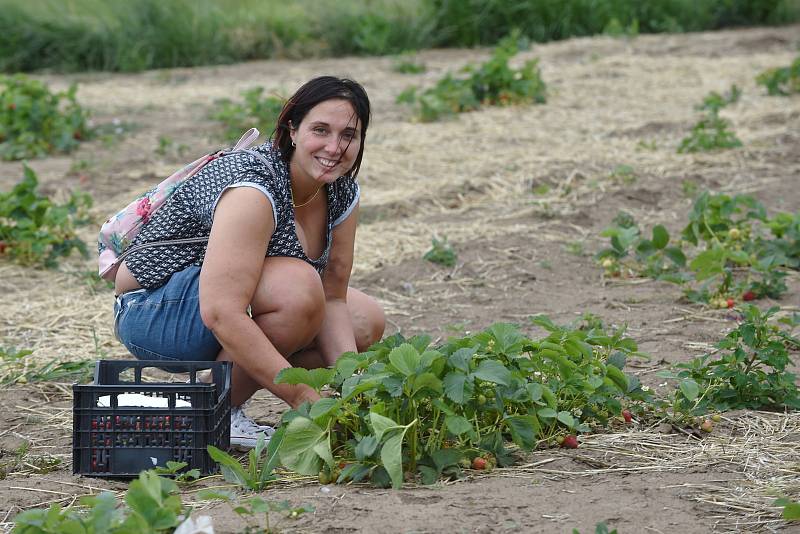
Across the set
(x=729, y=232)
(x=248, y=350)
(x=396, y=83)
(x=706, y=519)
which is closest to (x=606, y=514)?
(x=706, y=519)

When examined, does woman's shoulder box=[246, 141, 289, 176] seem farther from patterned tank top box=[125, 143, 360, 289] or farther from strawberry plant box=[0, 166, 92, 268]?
strawberry plant box=[0, 166, 92, 268]

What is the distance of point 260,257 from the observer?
3197 mm

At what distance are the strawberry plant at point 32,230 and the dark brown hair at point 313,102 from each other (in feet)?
8.59

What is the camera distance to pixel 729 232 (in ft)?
17.6

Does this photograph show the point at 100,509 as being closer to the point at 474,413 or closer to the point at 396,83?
the point at 474,413

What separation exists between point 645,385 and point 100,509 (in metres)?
2.13

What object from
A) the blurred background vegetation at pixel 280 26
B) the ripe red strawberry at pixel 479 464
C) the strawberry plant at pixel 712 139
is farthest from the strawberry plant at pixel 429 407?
the blurred background vegetation at pixel 280 26

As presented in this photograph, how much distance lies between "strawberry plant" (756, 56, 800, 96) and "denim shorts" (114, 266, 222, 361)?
24.7ft

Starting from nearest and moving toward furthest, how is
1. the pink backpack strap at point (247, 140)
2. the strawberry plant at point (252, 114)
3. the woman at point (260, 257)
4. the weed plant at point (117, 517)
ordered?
the weed plant at point (117, 517)
the woman at point (260, 257)
the pink backpack strap at point (247, 140)
the strawberry plant at point (252, 114)

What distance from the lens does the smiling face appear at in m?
3.32

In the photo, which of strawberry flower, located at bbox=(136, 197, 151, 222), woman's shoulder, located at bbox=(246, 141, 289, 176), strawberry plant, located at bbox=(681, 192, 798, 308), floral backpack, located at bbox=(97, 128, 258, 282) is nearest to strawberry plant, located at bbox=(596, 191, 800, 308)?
strawberry plant, located at bbox=(681, 192, 798, 308)

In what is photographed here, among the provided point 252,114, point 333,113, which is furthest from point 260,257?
point 252,114

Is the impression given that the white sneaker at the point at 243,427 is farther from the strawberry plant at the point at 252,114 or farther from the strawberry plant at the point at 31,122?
the strawberry plant at the point at 31,122

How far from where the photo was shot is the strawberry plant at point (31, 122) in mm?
A: 8094
